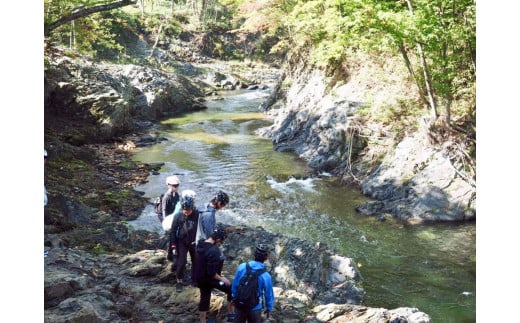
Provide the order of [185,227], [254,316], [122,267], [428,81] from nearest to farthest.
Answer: [254,316], [185,227], [122,267], [428,81]

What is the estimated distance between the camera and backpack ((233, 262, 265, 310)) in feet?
18.3

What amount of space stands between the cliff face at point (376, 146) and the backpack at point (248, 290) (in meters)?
8.93

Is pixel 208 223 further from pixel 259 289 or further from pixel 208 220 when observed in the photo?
pixel 259 289

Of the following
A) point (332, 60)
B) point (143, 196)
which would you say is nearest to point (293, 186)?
point (143, 196)

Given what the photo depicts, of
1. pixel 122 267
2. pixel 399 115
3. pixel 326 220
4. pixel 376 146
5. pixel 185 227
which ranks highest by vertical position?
pixel 399 115

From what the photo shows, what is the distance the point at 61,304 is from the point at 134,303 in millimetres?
1180

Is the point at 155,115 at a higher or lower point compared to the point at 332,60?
lower

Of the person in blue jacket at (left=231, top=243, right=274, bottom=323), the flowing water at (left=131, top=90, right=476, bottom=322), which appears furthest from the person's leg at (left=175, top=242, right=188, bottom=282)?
the flowing water at (left=131, top=90, right=476, bottom=322)

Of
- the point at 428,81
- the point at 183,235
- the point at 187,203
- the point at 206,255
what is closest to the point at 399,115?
the point at 428,81

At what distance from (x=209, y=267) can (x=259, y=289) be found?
2.53ft

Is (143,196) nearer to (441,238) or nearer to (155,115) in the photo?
(441,238)

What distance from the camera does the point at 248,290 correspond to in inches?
220

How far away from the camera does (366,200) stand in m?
15.3

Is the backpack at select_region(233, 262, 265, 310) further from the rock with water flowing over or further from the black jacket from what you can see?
the black jacket
